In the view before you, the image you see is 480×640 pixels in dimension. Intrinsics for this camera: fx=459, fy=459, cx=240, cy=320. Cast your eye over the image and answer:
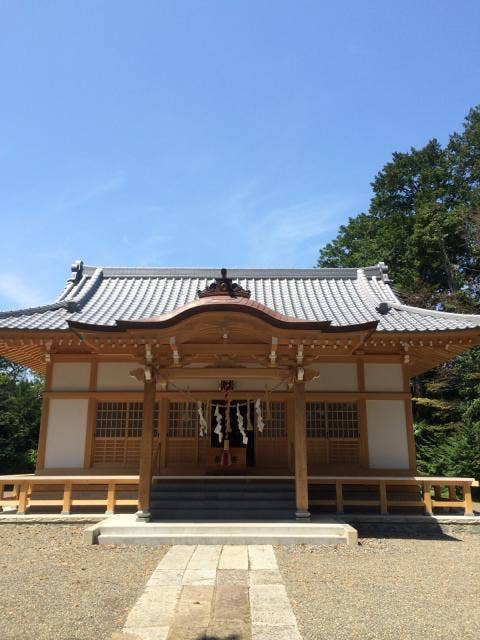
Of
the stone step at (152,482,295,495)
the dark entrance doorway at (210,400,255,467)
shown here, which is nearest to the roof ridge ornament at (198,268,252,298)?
the dark entrance doorway at (210,400,255,467)

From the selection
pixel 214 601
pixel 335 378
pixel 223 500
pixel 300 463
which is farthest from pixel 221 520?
pixel 335 378

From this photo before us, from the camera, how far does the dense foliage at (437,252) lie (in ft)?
62.5

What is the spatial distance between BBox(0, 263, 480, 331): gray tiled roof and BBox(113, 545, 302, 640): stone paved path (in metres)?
5.63

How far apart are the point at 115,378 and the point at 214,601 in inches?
273

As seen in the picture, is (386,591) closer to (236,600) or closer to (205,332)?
(236,600)

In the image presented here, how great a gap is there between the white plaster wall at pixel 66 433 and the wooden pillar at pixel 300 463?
5129 mm

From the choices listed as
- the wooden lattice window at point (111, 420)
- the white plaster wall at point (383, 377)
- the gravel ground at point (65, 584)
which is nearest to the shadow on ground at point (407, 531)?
the white plaster wall at point (383, 377)

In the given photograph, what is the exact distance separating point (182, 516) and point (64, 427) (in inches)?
151

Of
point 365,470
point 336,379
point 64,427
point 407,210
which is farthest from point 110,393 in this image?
point 407,210

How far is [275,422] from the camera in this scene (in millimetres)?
11094

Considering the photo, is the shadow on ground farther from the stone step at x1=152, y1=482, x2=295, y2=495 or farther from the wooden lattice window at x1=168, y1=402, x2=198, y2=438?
the wooden lattice window at x1=168, y1=402, x2=198, y2=438

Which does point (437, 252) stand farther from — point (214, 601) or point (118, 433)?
point (214, 601)

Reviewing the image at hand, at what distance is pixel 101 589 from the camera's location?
17.1 ft

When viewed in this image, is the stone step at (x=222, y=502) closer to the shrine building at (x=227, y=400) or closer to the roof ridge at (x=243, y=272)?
the shrine building at (x=227, y=400)
